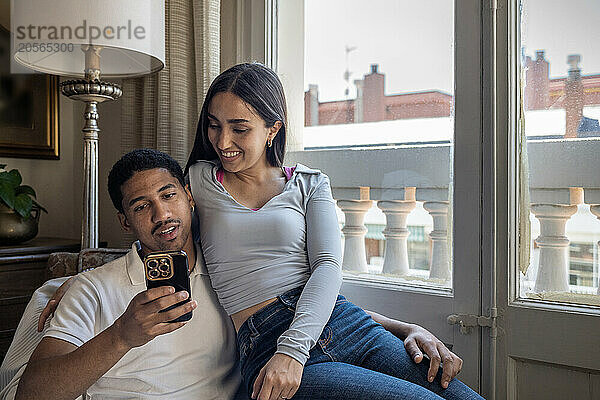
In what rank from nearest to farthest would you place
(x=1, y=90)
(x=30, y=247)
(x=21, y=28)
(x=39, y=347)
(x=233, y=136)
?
(x=39, y=347), (x=233, y=136), (x=21, y=28), (x=30, y=247), (x=1, y=90)

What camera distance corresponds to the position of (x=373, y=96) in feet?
5.91

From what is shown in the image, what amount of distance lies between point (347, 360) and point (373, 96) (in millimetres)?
832

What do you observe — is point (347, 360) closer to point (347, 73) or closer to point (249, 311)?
point (249, 311)

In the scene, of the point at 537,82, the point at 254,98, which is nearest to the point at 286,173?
the point at 254,98

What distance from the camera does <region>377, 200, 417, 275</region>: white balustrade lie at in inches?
68.6

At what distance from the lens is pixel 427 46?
5.57 ft

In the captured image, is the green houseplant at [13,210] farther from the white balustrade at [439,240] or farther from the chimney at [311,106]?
the white balustrade at [439,240]

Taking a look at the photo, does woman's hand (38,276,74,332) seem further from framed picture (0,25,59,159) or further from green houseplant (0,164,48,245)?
framed picture (0,25,59,159)

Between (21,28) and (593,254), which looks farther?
(21,28)

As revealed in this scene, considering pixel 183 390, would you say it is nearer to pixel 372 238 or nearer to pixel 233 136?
pixel 233 136

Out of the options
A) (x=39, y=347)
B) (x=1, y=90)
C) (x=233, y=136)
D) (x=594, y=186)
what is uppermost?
(x=1, y=90)

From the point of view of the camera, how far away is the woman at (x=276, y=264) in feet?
4.00

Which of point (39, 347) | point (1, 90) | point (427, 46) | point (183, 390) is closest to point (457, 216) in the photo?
point (427, 46)

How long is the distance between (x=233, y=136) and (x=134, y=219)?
0.32 m
